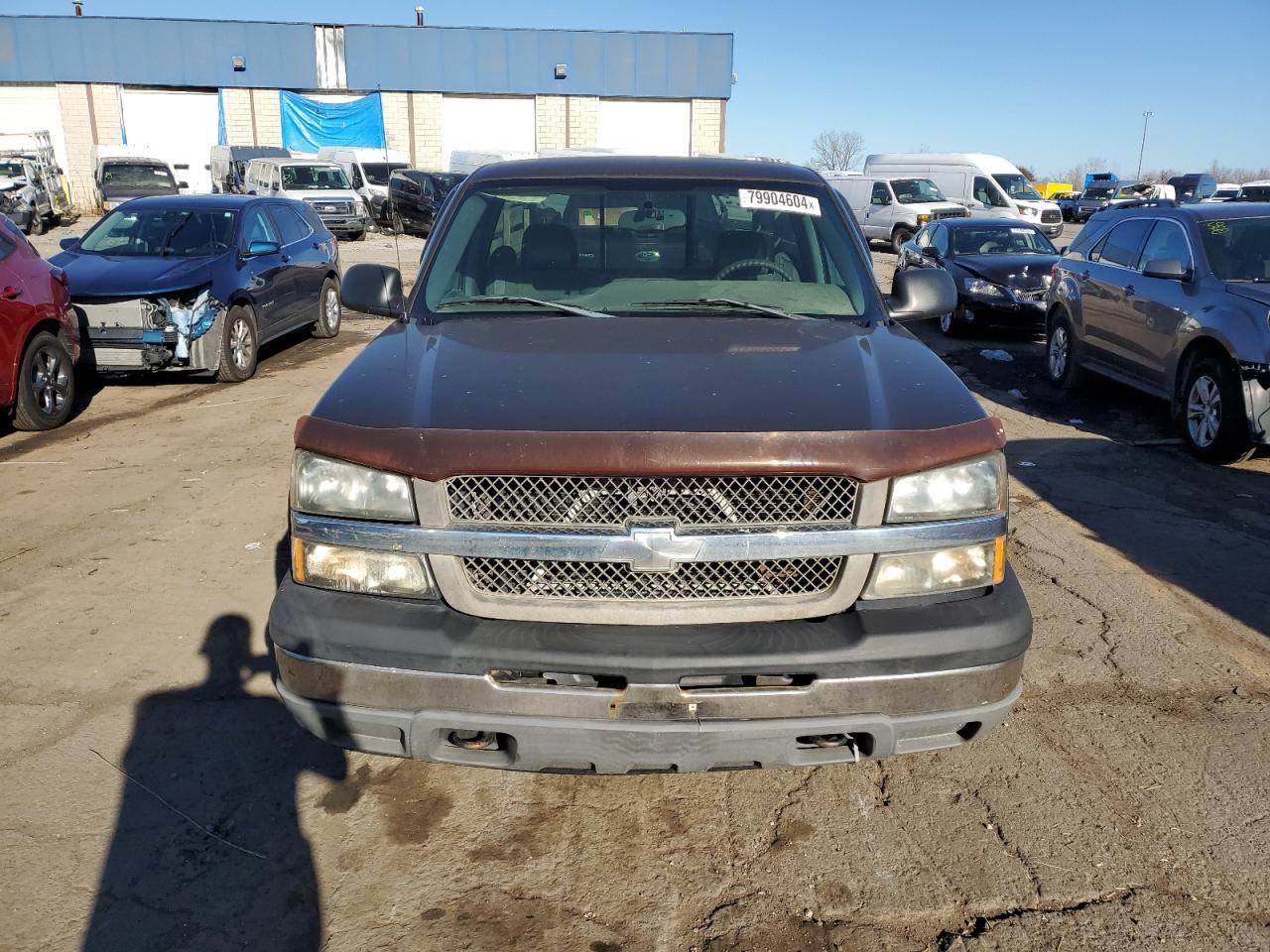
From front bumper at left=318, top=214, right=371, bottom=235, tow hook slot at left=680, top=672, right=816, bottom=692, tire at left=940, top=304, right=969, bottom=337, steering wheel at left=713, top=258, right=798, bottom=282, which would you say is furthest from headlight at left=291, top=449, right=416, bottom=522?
front bumper at left=318, top=214, right=371, bottom=235

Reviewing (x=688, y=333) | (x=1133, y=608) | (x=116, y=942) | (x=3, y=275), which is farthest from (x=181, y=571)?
(x=1133, y=608)

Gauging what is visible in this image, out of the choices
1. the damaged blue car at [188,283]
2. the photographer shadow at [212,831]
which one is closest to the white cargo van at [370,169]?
the damaged blue car at [188,283]

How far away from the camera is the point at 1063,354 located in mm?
9422

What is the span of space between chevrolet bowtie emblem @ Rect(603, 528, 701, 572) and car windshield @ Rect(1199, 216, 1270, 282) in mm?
6398

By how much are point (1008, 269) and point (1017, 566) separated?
8605mm

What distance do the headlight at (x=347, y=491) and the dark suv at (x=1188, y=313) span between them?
6.13 meters

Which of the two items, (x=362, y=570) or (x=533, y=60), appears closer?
(x=362, y=570)

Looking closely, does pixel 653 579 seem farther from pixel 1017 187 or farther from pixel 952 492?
pixel 1017 187

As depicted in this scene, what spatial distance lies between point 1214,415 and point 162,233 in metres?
9.42

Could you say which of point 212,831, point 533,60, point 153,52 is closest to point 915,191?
point 533,60

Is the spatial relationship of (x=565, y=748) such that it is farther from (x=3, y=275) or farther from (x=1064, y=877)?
(x=3, y=275)

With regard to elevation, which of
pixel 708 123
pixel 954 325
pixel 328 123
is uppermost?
pixel 708 123

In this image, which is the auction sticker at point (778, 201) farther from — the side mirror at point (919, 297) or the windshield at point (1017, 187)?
the windshield at point (1017, 187)

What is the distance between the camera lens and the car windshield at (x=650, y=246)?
12.2 feet
